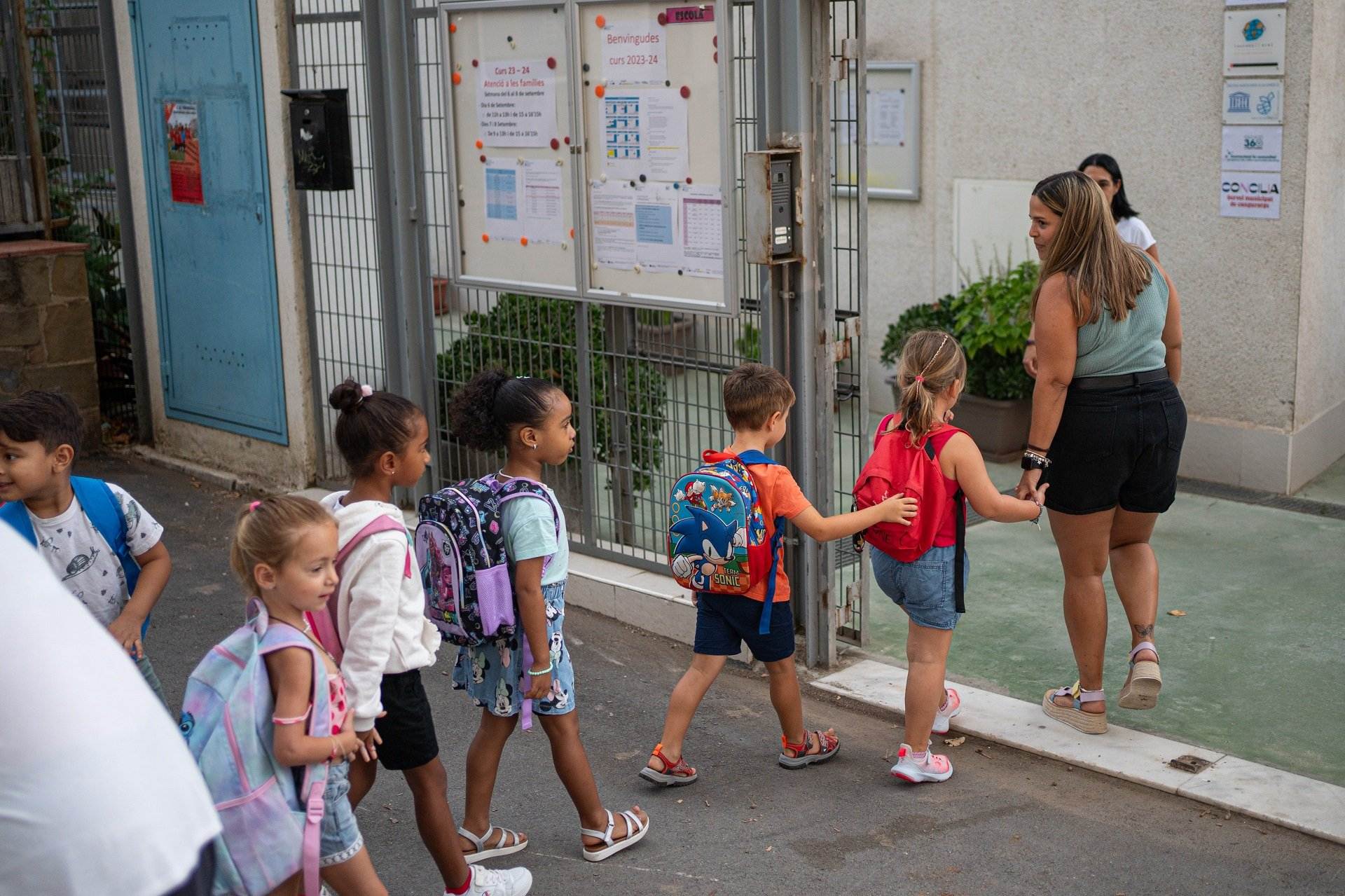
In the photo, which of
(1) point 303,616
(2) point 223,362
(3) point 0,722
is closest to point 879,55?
(2) point 223,362

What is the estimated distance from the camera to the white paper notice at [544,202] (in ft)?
19.0

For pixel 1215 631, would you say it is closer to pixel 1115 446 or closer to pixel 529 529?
pixel 1115 446

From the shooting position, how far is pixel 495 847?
3.95 m

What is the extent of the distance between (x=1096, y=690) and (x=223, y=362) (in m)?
5.12

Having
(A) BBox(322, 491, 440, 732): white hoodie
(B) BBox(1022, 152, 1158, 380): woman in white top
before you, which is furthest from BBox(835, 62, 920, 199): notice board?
(A) BBox(322, 491, 440, 732): white hoodie

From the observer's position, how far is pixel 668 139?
5273mm

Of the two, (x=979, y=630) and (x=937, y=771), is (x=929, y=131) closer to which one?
(x=979, y=630)

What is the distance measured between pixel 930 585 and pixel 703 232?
1.68 m

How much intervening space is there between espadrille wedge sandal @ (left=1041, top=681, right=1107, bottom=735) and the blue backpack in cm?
281

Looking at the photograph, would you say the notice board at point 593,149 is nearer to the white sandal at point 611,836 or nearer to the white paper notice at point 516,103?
the white paper notice at point 516,103

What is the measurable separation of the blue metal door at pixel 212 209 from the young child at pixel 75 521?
158 inches

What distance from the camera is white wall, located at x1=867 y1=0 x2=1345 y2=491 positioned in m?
6.99

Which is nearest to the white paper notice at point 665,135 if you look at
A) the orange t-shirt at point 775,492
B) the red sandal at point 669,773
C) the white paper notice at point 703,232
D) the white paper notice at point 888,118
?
the white paper notice at point 703,232

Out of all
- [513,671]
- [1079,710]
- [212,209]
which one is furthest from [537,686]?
[212,209]
